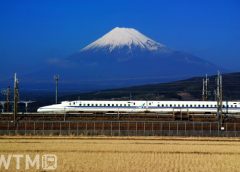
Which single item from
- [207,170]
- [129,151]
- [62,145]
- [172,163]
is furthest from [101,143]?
[207,170]

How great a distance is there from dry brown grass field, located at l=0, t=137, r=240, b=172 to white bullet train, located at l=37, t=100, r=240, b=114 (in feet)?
139

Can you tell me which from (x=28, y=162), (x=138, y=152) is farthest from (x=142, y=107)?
(x=28, y=162)

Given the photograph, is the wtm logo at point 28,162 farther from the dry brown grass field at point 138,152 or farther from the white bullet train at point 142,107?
the white bullet train at point 142,107

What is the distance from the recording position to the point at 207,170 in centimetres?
3145

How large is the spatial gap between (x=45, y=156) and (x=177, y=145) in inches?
542

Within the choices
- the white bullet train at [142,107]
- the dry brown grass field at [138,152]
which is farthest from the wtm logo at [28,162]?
the white bullet train at [142,107]

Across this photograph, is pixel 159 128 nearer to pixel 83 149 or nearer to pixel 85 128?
pixel 85 128

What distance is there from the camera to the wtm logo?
101ft

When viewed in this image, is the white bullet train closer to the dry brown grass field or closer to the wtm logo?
the dry brown grass field

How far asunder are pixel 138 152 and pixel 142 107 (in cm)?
5884

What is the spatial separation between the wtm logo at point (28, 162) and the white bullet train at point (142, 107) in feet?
195

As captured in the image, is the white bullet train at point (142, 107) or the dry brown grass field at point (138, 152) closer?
the dry brown grass field at point (138, 152)

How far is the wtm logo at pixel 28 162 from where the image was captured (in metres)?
30.9

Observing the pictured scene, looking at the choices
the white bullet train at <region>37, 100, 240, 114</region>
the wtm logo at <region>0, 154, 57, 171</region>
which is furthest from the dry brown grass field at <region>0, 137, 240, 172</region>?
the white bullet train at <region>37, 100, 240, 114</region>
